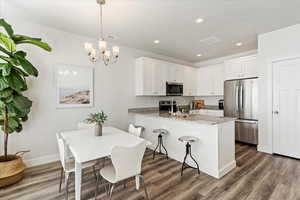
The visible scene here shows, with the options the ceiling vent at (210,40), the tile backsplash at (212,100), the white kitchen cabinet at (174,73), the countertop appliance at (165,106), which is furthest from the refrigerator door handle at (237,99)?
the countertop appliance at (165,106)

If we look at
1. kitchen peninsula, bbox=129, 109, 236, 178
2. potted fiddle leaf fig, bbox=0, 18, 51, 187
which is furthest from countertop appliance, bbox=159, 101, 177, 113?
potted fiddle leaf fig, bbox=0, 18, 51, 187

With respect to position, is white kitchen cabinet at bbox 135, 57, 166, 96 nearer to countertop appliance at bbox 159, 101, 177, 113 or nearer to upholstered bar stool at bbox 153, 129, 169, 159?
countertop appliance at bbox 159, 101, 177, 113

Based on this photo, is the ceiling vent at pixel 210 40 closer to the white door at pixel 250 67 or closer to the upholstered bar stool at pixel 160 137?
the white door at pixel 250 67

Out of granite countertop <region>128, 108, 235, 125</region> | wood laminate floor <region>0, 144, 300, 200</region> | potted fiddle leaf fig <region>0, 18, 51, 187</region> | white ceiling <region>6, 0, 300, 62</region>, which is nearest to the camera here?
wood laminate floor <region>0, 144, 300, 200</region>

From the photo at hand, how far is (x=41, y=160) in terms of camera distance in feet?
9.27

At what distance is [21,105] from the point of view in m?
2.16

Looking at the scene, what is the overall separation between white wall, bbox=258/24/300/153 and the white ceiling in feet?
0.68

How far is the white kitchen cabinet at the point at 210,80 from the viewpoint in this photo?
15.9 feet

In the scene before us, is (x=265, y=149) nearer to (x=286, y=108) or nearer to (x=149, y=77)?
(x=286, y=108)

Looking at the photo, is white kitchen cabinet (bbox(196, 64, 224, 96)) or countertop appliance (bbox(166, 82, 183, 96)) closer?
countertop appliance (bbox(166, 82, 183, 96))

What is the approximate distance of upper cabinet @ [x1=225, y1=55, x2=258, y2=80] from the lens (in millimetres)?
3830

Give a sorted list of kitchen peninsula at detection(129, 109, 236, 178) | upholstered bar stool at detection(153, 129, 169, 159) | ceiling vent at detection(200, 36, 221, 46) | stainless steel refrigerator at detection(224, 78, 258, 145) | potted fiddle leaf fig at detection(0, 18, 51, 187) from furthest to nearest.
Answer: stainless steel refrigerator at detection(224, 78, 258, 145), ceiling vent at detection(200, 36, 221, 46), upholstered bar stool at detection(153, 129, 169, 159), kitchen peninsula at detection(129, 109, 236, 178), potted fiddle leaf fig at detection(0, 18, 51, 187)

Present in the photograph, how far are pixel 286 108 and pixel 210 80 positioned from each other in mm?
2392

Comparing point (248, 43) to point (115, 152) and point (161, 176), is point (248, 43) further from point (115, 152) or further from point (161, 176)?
point (115, 152)
